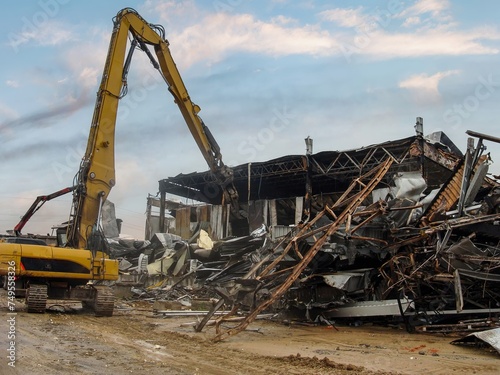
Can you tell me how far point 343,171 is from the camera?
21.2 meters

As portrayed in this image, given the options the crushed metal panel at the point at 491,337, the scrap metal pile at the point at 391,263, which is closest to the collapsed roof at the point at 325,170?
the scrap metal pile at the point at 391,263

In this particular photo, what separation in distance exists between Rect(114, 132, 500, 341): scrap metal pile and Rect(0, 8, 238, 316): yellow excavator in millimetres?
3622

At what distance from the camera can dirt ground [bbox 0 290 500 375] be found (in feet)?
21.1

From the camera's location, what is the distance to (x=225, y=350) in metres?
7.94

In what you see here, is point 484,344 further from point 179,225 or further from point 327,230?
point 179,225

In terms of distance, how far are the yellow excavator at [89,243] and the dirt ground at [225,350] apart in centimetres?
91

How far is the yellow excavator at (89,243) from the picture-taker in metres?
11.4

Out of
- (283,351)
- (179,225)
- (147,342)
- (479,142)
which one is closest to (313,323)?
(283,351)

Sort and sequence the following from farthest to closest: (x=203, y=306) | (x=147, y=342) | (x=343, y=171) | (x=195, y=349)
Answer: (x=343, y=171) < (x=203, y=306) < (x=147, y=342) < (x=195, y=349)

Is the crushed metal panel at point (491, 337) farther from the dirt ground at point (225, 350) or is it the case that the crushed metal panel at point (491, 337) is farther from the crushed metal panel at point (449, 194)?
the crushed metal panel at point (449, 194)

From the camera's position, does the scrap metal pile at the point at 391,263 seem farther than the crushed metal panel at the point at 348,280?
No

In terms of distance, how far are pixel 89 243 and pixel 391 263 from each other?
7504 millimetres

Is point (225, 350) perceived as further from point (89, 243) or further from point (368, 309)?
point (89, 243)

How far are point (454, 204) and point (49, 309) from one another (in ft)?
35.3
